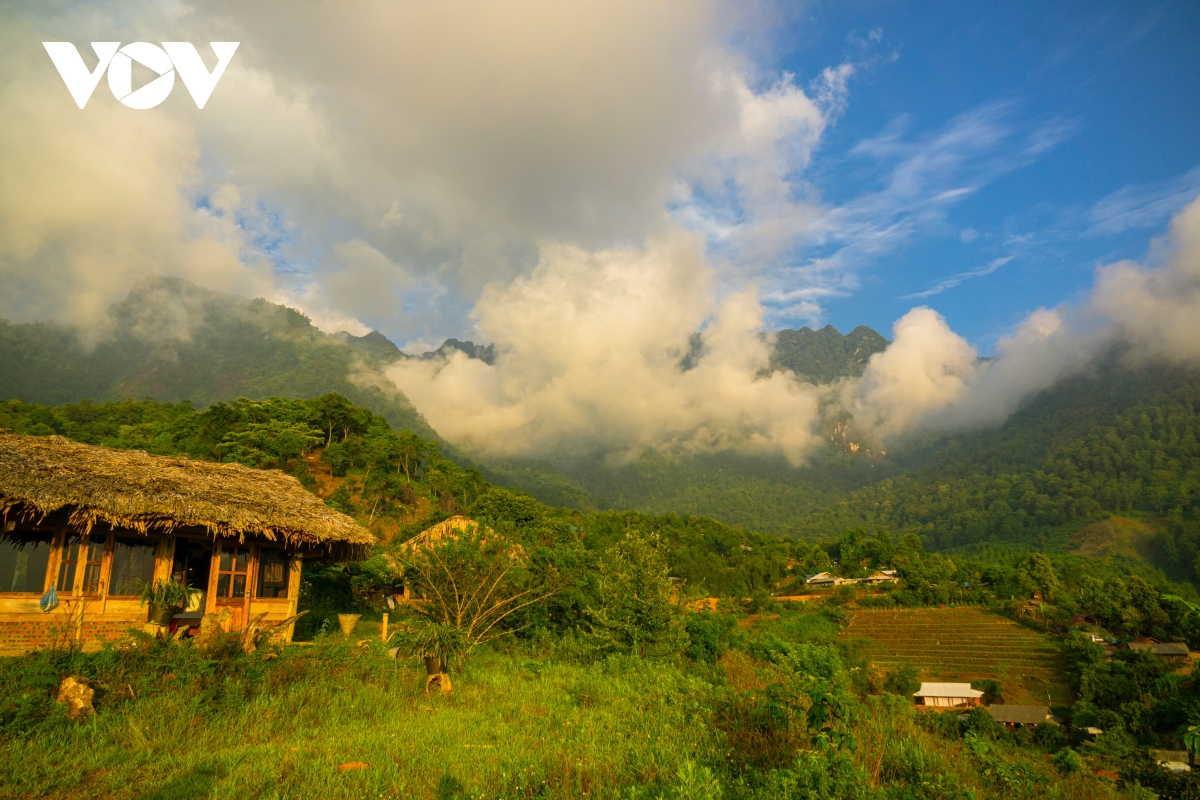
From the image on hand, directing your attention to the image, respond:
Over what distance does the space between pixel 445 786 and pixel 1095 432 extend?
198 meters

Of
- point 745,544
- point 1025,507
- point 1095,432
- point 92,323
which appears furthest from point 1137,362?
point 92,323

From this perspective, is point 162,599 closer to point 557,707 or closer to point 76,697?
point 76,697

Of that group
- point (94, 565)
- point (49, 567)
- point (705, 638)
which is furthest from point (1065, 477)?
point (49, 567)

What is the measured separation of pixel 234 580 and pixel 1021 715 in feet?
138

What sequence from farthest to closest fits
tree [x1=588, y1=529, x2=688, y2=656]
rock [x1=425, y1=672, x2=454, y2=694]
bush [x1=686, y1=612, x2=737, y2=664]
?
1. bush [x1=686, y1=612, x2=737, y2=664]
2. tree [x1=588, y1=529, x2=688, y2=656]
3. rock [x1=425, y1=672, x2=454, y2=694]

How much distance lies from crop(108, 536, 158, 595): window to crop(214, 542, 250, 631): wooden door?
3.93ft

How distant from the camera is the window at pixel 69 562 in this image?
1032cm

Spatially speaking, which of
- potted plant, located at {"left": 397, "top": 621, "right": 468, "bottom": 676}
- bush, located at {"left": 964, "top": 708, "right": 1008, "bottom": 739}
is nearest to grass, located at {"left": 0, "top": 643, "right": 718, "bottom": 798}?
potted plant, located at {"left": 397, "top": 621, "right": 468, "bottom": 676}

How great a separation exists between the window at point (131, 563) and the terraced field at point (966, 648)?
48396mm

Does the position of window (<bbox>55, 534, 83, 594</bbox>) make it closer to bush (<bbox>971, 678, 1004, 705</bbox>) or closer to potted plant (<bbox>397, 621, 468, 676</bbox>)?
potted plant (<bbox>397, 621, 468, 676</bbox>)

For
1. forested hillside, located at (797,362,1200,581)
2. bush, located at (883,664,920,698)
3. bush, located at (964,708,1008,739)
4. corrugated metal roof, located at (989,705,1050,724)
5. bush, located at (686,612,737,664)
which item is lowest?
corrugated metal roof, located at (989,705,1050,724)

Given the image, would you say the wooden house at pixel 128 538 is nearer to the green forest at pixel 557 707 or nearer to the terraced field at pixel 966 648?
the green forest at pixel 557 707

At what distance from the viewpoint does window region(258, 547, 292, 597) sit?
12.9 metres

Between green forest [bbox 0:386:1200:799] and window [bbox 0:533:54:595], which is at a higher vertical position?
window [bbox 0:533:54:595]
